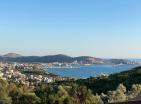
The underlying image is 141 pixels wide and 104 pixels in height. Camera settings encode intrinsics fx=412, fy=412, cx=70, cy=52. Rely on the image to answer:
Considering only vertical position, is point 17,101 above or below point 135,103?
below

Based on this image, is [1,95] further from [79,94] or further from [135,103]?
[135,103]

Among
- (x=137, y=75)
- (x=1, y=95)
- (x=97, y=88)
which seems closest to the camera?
(x=1, y=95)

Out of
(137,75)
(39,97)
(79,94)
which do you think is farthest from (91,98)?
(137,75)

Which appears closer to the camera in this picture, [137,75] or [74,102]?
[74,102]

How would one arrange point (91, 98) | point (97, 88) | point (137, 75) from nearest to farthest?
point (91, 98)
point (97, 88)
point (137, 75)

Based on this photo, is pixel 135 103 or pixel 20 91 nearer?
pixel 135 103

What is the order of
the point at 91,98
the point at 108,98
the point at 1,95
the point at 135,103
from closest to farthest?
the point at 135,103 < the point at 91,98 < the point at 1,95 < the point at 108,98

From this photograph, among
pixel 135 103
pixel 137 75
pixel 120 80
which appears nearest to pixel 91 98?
pixel 135 103

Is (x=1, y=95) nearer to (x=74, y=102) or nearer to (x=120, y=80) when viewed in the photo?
(x=74, y=102)

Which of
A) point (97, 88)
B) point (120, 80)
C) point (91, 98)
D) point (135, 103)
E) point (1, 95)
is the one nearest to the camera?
point (135, 103)
